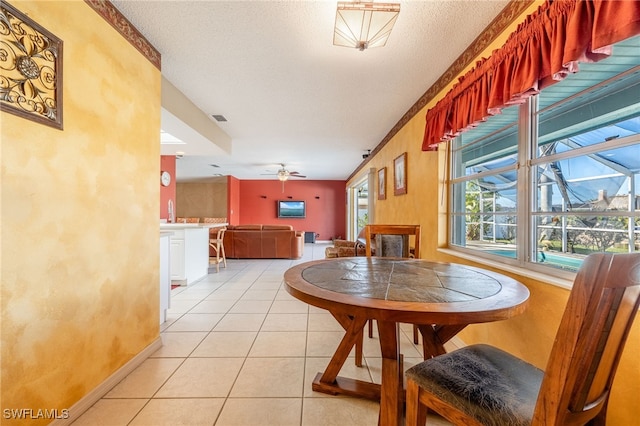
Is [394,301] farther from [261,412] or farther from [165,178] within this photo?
[165,178]

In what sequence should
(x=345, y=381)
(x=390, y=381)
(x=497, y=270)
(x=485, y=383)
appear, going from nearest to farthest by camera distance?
(x=485, y=383), (x=390, y=381), (x=345, y=381), (x=497, y=270)

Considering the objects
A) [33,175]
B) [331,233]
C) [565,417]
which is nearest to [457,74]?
[565,417]

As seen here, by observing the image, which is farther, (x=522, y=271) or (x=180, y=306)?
(x=180, y=306)

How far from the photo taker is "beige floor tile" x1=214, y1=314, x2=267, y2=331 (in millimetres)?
2426

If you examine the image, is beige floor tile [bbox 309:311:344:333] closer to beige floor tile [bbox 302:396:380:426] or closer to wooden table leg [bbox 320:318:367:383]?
wooden table leg [bbox 320:318:367:383]

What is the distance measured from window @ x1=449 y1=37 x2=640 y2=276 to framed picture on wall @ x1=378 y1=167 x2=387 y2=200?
2.19 metres

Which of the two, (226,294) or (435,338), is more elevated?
(435,338)

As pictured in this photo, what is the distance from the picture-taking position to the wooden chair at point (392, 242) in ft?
7.09

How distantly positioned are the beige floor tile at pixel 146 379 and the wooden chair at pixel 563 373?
155 centimetres

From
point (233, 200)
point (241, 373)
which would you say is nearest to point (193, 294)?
point (241, 373)

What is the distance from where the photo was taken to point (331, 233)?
997cm

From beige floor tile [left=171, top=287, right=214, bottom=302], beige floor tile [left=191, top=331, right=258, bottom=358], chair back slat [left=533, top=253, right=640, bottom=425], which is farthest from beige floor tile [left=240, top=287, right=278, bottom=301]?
chair back slat [left=533, top=253, right=640, bottom=425]

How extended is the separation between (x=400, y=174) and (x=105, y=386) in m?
3.43

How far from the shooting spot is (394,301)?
948mm
